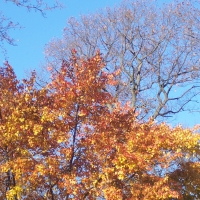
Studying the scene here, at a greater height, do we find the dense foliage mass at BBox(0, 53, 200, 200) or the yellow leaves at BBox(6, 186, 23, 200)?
the dense foliage mass at BBox(0, 53, 200, 200)

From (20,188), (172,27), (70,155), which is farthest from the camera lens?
(172,27)

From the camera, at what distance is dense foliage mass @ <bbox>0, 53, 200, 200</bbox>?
771cm

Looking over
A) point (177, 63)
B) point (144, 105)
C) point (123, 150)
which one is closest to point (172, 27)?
point (177, 63)

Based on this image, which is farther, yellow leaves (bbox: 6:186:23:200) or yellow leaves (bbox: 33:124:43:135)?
yellow leaves (bbox: 33:124:43:135)

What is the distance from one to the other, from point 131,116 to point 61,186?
244cm

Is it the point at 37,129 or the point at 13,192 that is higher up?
the point at 37,129

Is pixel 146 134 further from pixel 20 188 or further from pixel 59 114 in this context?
pixel 20 188

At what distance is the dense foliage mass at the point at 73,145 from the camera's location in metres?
7.71

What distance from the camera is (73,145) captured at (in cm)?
805

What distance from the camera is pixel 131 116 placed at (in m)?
9.00

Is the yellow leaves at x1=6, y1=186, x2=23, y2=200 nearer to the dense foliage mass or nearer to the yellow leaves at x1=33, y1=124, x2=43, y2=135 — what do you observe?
the dense foliage mass

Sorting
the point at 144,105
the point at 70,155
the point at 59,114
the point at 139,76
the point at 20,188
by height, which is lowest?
the point at 20,188

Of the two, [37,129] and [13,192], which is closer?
[13,192]

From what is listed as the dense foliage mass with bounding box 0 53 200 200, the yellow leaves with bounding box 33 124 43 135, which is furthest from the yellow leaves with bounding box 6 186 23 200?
the yellow leaves with bounding box 33 124 43 135
